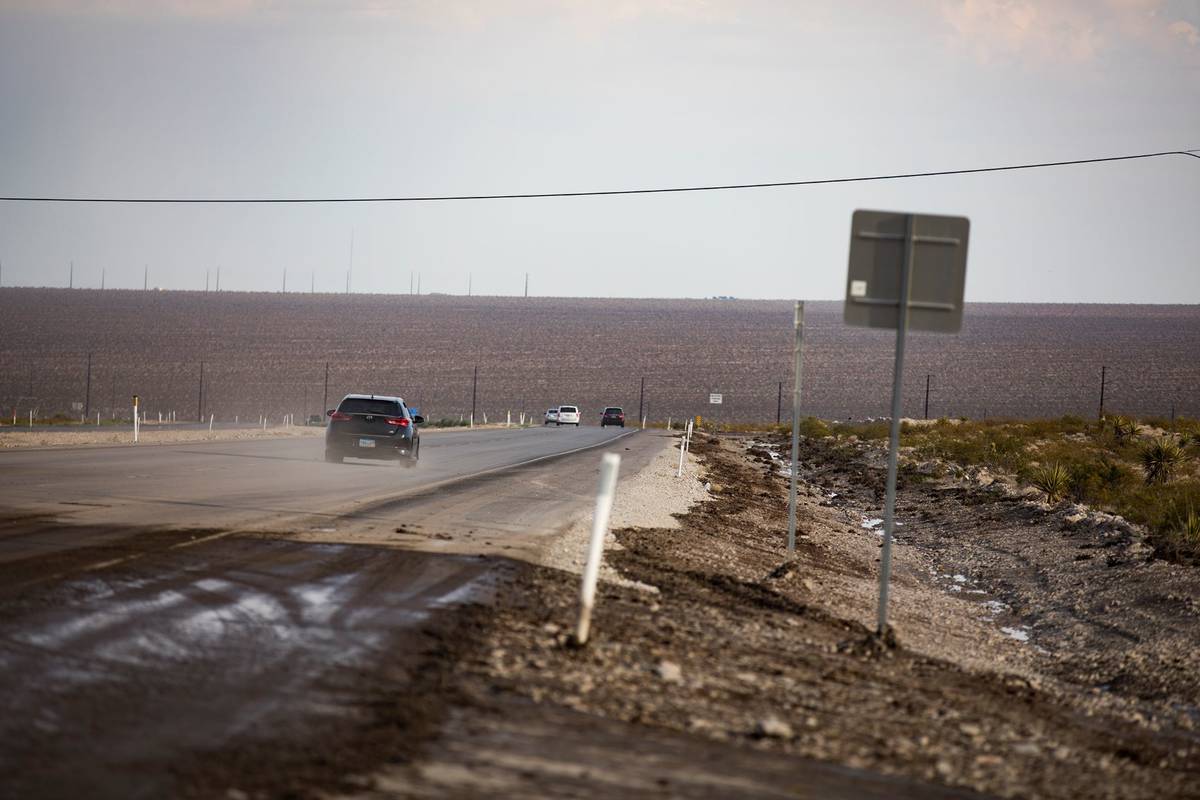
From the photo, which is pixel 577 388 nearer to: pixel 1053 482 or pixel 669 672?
pixel 1053 482

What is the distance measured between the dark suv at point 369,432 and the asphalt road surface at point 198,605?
6.98 meters

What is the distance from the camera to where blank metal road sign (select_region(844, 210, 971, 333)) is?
974 cm

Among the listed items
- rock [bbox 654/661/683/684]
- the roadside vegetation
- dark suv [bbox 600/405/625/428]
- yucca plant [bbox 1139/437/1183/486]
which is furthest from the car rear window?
dark suv [bbox 600/405/625/428]

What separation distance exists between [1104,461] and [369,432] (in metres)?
19.8

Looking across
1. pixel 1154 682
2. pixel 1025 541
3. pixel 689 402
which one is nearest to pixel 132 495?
pixel 1154 682

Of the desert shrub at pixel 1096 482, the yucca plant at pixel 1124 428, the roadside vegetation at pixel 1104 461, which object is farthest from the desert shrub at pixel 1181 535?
the yucca plant at pixel 1124 428

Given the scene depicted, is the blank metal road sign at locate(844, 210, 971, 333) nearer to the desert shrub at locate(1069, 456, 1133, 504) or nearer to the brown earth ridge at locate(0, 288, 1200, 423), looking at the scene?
the desert shrub at locate(1069, 456, 1133, 504)

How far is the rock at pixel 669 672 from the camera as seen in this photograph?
7.48 metres

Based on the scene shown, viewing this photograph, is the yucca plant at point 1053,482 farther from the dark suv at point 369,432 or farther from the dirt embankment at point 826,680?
the dark suv at point 369,432

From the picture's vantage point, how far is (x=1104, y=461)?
110 feet

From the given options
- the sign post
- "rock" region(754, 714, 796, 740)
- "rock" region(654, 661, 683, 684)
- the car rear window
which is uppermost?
the sign post

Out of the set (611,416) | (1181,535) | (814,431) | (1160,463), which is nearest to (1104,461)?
(1160,463)

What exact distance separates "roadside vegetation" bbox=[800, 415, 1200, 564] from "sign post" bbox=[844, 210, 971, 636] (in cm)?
1001

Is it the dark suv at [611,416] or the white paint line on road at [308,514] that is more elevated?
the white paint line on road at [308,514]
